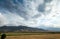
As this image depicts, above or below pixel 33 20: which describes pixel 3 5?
above

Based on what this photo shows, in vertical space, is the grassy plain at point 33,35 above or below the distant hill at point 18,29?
below

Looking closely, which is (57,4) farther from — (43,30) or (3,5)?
(3,5)

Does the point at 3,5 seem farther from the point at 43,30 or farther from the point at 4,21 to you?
the point at 43,30

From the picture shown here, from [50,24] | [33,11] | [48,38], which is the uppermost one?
[33,11]

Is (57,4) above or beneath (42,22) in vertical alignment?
above

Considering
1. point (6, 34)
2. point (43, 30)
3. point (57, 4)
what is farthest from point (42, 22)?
point (6, 34)

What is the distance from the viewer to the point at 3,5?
3.69 metres

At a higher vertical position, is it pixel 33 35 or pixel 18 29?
pixel 18 29

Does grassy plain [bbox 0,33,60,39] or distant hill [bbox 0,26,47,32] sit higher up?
distant hill [bbox 0,26,47,32]

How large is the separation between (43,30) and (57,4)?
629 mm

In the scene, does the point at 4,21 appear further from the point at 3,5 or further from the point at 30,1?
the point at 30,1

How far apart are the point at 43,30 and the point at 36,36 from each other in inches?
7.6

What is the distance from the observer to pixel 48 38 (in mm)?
3719

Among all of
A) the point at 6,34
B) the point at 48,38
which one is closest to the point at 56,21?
the point at 48,38
